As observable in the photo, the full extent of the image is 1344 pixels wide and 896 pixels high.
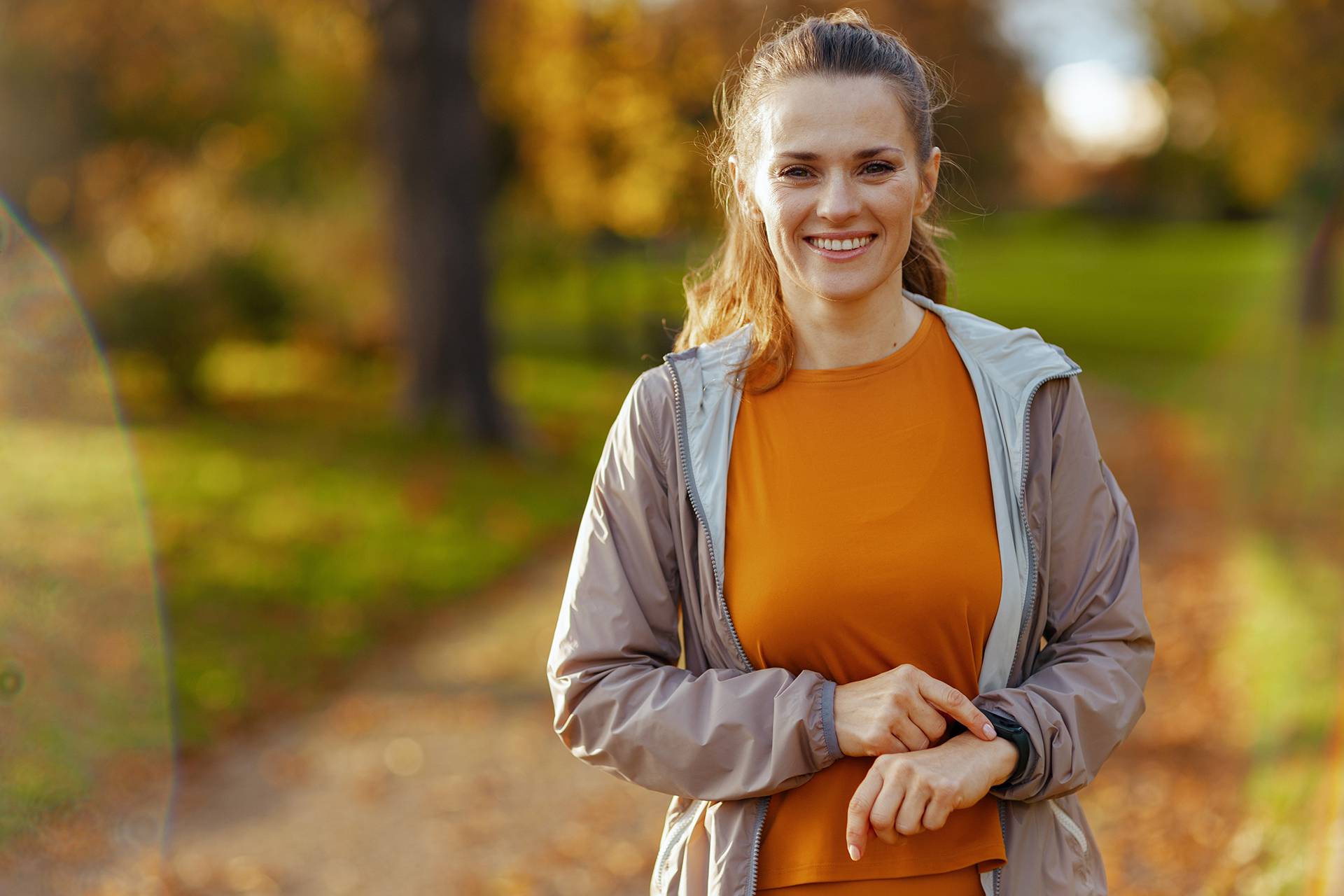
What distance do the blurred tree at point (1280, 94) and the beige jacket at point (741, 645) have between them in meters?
12.2

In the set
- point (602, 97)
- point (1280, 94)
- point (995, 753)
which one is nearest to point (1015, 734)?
point (995, 753)

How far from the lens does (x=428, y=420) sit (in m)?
12.9

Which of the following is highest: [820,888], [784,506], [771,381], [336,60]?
[336,60]

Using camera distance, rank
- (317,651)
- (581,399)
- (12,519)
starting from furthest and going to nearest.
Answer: (581,399) → (12,519) → (317,651)

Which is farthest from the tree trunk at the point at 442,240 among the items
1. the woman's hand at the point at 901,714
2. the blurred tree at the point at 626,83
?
the woman's hand at the point at 901,714

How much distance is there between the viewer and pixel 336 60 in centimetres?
2134

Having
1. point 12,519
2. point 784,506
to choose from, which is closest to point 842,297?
point 784,506

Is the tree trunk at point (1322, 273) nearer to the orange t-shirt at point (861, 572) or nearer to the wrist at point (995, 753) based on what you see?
the orange t-shirt at point (861, 572)

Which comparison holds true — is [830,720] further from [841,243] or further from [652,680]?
[841,243]

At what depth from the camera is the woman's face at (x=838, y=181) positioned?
6.64 ft

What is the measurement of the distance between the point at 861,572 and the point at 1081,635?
0.41m

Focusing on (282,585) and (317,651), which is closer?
(317,651)

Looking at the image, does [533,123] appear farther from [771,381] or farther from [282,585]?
[771,381]

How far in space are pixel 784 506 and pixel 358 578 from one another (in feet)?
23.7
